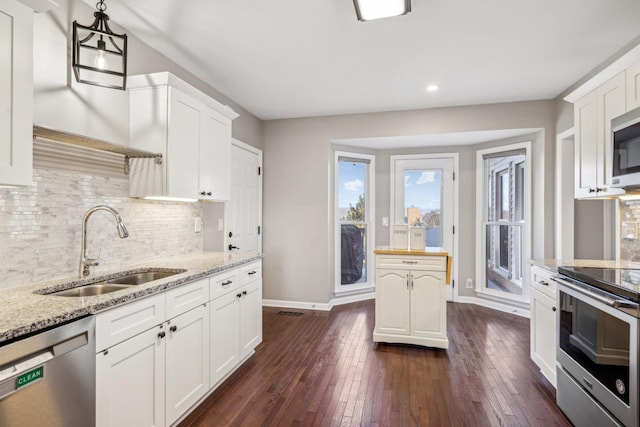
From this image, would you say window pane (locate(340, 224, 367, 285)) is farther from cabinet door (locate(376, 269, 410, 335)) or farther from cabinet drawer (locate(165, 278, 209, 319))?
cabinet drawer (locate(165, 278, 209, 319))

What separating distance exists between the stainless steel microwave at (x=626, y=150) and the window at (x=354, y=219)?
10.0 feet

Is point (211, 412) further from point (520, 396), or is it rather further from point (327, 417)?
point (520, 396)

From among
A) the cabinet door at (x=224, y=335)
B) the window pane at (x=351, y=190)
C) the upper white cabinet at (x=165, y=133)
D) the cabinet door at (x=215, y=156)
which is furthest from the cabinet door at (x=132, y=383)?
the window pane at (x=351, y=190)

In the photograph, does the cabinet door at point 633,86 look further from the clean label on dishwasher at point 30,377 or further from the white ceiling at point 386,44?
the clean label on dishwasher at point 30,377

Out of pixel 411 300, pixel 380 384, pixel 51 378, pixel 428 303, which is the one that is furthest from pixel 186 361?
pixel 428 303

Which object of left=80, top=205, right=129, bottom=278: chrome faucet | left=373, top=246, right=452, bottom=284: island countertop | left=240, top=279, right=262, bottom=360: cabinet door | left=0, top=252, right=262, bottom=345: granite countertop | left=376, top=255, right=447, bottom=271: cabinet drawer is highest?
left=80, top=205, right=129, bottom=278: chrome faucet

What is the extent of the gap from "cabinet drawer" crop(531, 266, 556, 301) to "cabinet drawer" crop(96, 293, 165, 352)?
2594 mm

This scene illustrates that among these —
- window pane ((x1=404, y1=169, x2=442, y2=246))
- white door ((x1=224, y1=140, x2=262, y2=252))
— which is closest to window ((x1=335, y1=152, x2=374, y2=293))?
window pane ((x1=404, y1=169, x2=442, y2=246))

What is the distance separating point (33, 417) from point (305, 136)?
12.8 ft

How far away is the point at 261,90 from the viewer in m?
3.57

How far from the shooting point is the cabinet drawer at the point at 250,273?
8.90 ft

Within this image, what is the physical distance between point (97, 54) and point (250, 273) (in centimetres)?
190

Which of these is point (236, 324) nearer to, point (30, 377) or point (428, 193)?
point (30, 377)

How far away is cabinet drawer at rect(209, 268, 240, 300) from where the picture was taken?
7.53 feet
